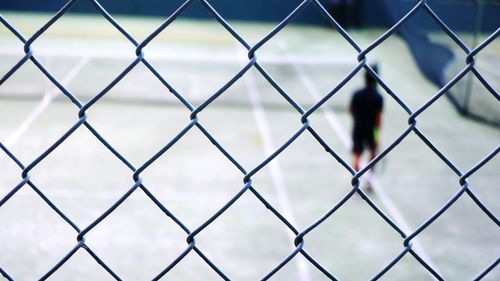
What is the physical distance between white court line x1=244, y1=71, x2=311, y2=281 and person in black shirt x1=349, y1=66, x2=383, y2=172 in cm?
107

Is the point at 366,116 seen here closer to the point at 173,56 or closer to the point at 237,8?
the point at 173,56

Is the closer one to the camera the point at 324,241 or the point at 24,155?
the point at 324,241

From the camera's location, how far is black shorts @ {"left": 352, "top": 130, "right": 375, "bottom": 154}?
793 centimetres

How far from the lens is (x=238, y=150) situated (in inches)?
376

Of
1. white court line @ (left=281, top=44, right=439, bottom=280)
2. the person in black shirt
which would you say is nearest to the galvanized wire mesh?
white court line @ (left=281, top=44, right=439, bottom=280)

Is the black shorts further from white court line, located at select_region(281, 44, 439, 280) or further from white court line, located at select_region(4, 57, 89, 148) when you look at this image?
white court line, located at select_region(4, 57, 89, 148)

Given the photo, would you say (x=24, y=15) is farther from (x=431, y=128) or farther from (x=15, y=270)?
(x=15, y=270)

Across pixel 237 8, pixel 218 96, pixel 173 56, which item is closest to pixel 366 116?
pixel 218 96

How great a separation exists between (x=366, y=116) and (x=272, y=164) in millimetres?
1867

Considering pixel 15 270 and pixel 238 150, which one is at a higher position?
pixel 238 150

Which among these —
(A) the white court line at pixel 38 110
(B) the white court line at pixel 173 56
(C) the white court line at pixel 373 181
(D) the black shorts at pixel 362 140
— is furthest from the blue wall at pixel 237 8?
(D) the black shorts at pixel 362 140

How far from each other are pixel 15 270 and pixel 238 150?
14.0ft

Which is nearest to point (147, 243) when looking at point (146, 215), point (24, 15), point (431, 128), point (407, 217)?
point (146, 215)

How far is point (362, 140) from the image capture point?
26.5ft
